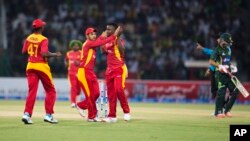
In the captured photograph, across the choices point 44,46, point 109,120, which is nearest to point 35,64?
point 44,46

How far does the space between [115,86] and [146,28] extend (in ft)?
55.1

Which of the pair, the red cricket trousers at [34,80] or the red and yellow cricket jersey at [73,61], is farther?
the red and yellow cricket jersey at [73,61]

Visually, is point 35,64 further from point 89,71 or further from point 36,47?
point 89,71

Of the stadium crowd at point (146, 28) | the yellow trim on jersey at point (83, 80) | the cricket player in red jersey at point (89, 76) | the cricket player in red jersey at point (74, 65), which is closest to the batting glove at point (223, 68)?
the cricket player in red jersey at point (89, 76)

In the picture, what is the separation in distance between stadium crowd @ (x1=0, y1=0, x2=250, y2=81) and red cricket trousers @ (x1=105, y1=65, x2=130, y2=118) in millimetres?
13365

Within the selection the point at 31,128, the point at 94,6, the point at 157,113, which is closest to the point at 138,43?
the point at 94,6

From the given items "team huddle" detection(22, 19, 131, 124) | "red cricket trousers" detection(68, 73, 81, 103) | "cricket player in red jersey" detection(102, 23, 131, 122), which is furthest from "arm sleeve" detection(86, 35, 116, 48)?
"red cricket trousers" detection(68, 73, 81, 103)

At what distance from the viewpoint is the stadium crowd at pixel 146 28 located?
1286 inches

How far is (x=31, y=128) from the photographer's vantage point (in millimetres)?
16609

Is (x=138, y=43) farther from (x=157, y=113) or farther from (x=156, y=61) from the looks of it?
(x=157, y=113)

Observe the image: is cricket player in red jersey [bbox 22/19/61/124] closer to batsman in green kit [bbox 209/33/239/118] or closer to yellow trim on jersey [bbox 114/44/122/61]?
yellow trim on jersey [bbox 114/44/122/61]

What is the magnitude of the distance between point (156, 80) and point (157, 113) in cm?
958

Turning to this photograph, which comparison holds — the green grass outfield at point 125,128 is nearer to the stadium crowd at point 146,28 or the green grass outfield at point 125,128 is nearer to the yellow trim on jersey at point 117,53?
the yellow trim on jersey at point 117,53

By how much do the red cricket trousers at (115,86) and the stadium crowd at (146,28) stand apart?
13365 mm
